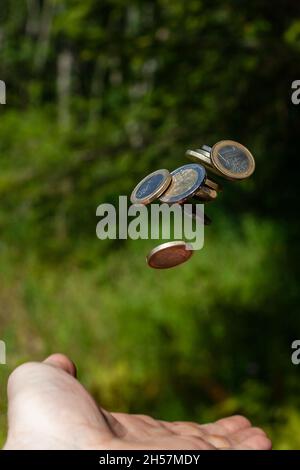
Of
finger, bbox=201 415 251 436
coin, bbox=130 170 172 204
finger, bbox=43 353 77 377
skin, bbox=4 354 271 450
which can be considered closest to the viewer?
skin, bbox=4 354 271 450

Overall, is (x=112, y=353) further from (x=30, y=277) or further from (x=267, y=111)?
(x=267, y=111)

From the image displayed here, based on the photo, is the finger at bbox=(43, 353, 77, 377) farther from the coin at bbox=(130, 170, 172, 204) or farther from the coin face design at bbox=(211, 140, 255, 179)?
the coin face design at bbox=(211, 140, 255, 179)

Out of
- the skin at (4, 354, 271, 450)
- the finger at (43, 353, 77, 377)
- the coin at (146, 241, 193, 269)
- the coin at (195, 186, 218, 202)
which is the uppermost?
the coin at (195, 186, 218, 202)

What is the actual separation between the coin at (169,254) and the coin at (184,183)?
0.22 metres

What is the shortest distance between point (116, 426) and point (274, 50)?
3.53 meters

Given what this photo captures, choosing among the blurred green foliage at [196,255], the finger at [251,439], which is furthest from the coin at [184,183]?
the blurred green foliage at [196,255]

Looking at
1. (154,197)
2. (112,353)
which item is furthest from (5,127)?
(154,197)

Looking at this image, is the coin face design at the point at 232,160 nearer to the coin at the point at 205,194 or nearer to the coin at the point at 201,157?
the coin at the point at 201,157

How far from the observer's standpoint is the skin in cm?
247

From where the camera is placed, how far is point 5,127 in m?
10.7

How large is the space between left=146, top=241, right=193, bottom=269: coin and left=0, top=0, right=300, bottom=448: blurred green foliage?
1710 millimetres

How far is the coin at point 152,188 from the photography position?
3.63 metres

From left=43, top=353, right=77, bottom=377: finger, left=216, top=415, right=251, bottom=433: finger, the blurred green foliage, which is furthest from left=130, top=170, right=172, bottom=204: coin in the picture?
the blurred green foliage

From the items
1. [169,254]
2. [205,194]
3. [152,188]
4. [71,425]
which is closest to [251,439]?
[71,425]
